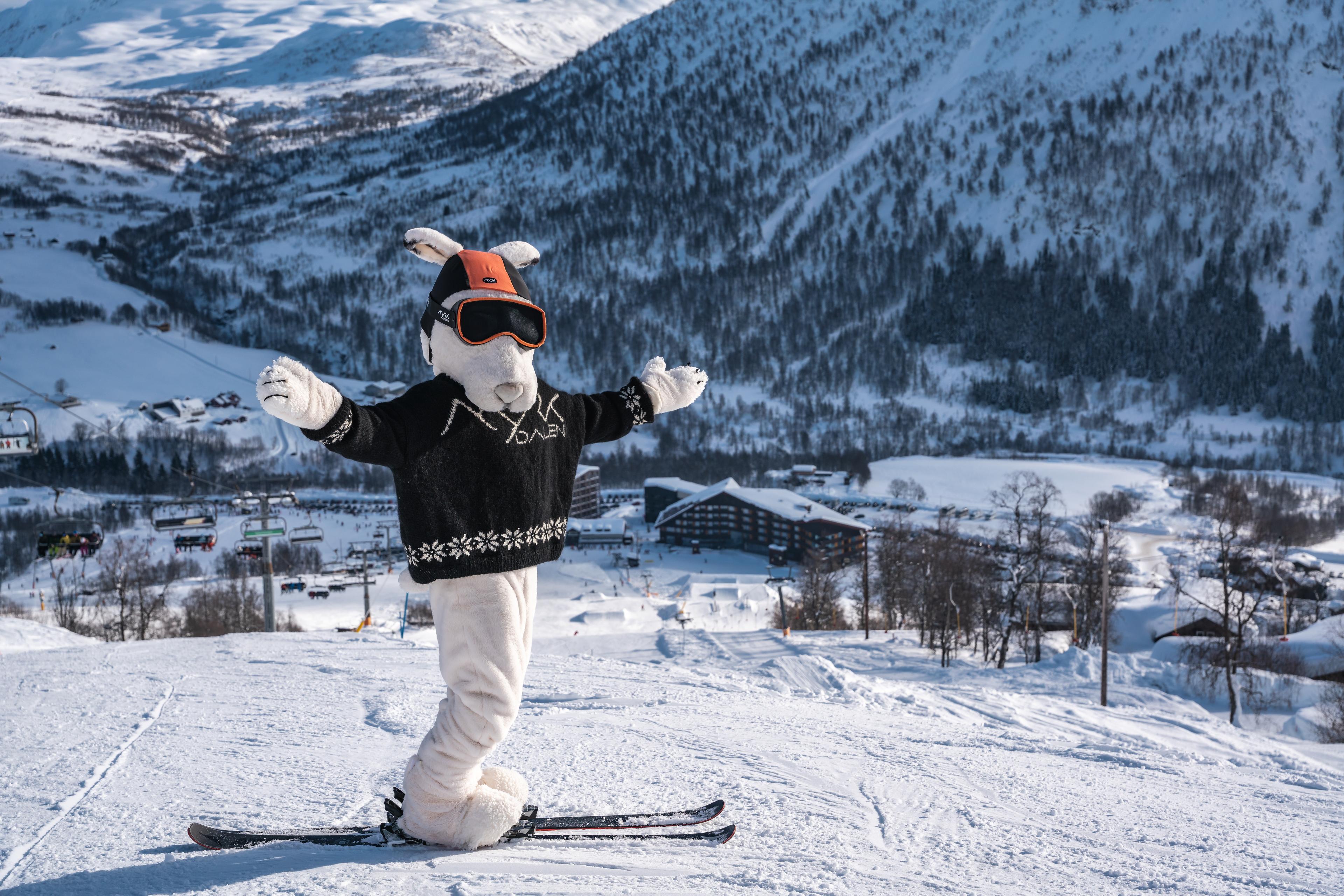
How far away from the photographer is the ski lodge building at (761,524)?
4497cm

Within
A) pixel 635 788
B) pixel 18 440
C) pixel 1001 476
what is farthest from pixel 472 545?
pixel 1001 476

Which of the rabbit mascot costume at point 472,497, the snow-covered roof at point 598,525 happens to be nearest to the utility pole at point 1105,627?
the rabbit mascot costume at point 472,497

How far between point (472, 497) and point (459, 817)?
1035 millimetres

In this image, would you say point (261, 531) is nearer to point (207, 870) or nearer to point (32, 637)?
point (32, 637)

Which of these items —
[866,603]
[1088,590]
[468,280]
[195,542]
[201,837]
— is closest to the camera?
[468,280]

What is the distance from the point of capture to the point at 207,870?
2.68 meters

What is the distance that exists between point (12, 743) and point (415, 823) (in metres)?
2.66

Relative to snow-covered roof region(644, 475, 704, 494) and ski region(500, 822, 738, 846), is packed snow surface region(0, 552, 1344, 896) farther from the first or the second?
snow-covered roof region(644, 475, 704, 494)

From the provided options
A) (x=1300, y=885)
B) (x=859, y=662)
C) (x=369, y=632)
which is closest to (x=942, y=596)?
(x=859, y=662)

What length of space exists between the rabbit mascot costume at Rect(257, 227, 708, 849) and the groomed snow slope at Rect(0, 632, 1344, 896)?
25 centimetres

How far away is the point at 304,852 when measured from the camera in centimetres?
284

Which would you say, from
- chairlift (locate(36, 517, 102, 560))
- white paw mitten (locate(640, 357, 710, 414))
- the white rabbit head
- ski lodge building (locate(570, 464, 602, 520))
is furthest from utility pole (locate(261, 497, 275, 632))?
ski lodge building (locate(570, 464, 602, 520))

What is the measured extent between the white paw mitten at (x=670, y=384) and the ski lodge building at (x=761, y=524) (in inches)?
1560

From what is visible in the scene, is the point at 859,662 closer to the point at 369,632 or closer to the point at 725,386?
the point at 369,632
